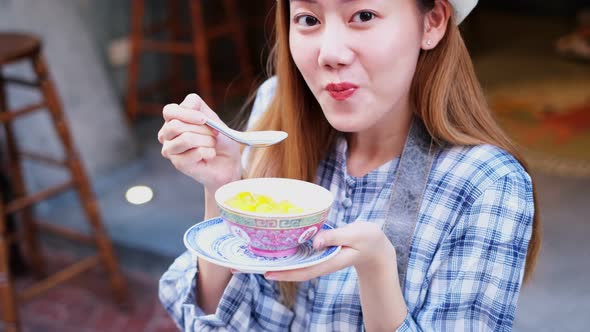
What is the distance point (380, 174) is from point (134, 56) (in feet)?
9.43

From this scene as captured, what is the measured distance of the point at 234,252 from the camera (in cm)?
111

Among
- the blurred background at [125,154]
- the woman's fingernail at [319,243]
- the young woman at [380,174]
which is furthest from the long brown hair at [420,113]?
the blurred background at [125,154]

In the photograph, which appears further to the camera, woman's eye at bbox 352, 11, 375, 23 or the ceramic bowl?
woman's eye at bbox 352, 11, 375, 23

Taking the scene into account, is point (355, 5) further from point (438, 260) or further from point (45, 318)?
point (45, 318)

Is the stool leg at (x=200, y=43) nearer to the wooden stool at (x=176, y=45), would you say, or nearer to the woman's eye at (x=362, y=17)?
the wooden stool at (x=176, y=45)

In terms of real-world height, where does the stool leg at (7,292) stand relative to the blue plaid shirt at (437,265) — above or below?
below

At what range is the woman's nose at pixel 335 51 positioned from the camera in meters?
1.16

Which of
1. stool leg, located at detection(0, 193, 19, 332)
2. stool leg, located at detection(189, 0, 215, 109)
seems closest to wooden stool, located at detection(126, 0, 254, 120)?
stool leg, located at detection(189, 0, 215, 109)

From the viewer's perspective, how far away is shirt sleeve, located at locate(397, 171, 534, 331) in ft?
3.92

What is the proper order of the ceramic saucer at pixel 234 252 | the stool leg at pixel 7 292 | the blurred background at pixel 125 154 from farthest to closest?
the blurred background at pixel 125 154, the stool leg at pixel 7 292, the ceramic saucer at pixel 234 252

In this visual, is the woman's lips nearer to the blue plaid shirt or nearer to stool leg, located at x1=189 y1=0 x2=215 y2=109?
the blue plaid shirt

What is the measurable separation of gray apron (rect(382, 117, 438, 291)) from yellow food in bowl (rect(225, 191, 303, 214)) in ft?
0.70

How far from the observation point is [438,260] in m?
1.25

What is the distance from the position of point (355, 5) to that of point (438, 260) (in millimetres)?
445
